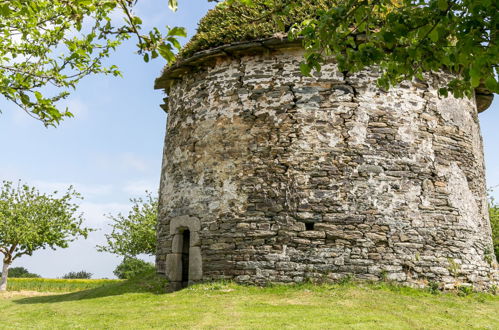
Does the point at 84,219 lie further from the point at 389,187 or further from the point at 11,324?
the point at 389,187

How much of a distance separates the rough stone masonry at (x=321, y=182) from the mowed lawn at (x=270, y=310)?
44cm

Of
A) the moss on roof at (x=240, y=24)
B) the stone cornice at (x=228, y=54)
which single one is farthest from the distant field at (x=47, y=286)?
the moss on roof at (x=240, y=24)

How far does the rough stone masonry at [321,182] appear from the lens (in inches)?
328

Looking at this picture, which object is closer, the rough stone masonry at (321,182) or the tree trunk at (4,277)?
the rough stone masonry at (321,182)

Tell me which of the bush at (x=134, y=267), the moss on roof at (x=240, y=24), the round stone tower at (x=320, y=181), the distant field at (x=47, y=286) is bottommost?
the distant field at (x=47, y=286)

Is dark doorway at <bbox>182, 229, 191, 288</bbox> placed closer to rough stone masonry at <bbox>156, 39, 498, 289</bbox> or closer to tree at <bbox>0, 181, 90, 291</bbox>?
rough stone masonry at <bbox>156, 39, 498, 289</bbox>

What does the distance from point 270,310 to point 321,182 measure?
2.71 metres

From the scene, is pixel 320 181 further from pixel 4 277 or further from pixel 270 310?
pixel 4 277

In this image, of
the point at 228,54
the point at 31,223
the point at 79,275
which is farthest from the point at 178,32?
the point at 79,275

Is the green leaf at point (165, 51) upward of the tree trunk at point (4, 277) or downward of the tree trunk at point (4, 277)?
upward

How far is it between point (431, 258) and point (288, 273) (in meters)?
2.63

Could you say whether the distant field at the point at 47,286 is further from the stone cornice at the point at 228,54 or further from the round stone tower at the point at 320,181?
the round stone tower at the point at 320,181

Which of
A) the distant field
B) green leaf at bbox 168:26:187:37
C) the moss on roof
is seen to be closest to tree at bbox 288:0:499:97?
green leaf at bbox 168:26:187:37

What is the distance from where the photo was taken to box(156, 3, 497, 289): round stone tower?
8344 millimetres
